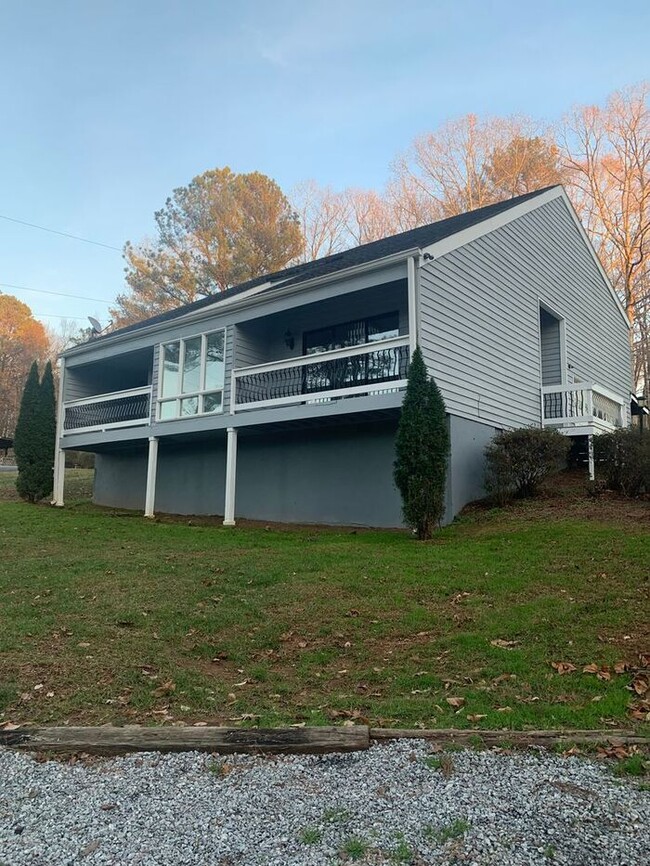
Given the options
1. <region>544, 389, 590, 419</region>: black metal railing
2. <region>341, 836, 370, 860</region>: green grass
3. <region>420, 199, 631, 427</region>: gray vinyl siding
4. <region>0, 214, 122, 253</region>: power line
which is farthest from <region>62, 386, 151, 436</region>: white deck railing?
<region>341, 836, 370, 860</region>: green grass

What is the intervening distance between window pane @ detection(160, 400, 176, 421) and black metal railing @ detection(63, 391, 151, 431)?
3.81ft

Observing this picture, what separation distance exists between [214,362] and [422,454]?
595 centimetres

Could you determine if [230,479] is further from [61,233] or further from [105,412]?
[61,233]

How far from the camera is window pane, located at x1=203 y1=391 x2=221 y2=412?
13.0 metres

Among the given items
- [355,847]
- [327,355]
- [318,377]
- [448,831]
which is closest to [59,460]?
[318,377]

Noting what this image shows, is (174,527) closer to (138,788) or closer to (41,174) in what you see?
(138,788)

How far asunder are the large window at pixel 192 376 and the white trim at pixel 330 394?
3.42 feet

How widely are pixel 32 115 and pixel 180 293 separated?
37.2 feet

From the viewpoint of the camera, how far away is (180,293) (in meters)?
28.9

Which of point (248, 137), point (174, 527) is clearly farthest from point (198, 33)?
point (174, 527)

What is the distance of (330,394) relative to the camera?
36.3 ft

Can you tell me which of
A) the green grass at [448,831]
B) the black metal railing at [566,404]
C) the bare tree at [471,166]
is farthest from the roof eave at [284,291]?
the bare tree at [471,166]

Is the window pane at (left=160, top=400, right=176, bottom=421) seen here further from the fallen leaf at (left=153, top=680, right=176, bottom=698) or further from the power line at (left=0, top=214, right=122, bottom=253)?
the power line at (left=0, top=214, right=122, bottom=253)

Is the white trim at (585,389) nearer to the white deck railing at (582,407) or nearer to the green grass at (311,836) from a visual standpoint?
the white deck railing at (582,407)
